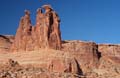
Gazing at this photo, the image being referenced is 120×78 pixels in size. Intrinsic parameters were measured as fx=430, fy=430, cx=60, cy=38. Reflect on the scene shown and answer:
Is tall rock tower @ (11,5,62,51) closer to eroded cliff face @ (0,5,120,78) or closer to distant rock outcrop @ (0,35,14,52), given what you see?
eroded cliff face @ (0,5,120,78)

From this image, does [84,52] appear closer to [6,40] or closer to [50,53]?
[50,53]

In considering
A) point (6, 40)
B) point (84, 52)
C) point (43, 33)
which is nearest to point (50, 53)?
point (43, 33)

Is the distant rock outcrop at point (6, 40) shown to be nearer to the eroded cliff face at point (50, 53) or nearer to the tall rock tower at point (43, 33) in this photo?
the eroded cliff face at point (50, 53)

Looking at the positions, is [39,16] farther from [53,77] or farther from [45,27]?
[53,77]

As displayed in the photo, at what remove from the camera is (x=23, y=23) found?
11694 centimetres

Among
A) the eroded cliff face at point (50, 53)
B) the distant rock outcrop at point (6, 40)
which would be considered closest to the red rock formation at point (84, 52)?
the eroded cliff face at point (50, 53)

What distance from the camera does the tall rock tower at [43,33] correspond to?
340 ft

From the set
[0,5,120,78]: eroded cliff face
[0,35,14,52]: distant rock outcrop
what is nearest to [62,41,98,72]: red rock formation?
[0,5,120,78]: eroded cliff face

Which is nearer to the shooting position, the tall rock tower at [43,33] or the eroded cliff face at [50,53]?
the eroded cliff face at [50,53]

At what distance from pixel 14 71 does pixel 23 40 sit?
144ft

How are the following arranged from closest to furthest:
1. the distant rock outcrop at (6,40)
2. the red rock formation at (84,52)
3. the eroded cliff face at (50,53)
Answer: the eroded cliff face at (50,53), the red rock formation at (84,52), the distant rock outcrop at (6,40)

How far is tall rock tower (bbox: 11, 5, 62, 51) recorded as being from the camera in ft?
340

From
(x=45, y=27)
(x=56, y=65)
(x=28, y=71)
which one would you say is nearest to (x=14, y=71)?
(x=28, y=71)

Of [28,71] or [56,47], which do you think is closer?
[28,71]
